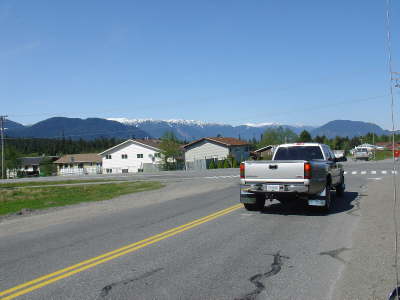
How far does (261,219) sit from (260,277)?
4989 millimetres

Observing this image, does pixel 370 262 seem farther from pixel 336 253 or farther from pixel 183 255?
pixel 183 255

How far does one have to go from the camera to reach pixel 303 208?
12.7 m

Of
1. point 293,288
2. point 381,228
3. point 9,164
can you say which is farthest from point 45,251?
point 9,164

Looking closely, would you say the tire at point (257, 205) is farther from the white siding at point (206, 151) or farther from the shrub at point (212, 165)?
the white siding at point (206, 151)

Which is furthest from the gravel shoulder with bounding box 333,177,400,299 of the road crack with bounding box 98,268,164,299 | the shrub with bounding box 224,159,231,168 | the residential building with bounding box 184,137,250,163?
the residential building with bounding box 184,137,250,163

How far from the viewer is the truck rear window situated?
1330cm

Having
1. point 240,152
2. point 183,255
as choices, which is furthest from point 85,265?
point 240,152

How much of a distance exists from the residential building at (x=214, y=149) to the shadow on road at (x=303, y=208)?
66.5 m

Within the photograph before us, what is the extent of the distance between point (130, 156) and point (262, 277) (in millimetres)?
86581

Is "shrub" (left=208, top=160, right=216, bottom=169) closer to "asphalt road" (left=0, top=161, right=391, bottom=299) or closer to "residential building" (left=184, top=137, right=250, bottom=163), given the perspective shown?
"residential building" (left=184, top=137, right=250, bottom=163)

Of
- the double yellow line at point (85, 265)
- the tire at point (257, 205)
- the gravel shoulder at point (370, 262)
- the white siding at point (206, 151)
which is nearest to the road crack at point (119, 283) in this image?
the double yellow line at point (85, 265)

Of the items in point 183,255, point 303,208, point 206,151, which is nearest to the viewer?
point 183,255

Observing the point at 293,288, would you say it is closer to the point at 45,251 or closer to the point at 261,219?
the point at 45,251

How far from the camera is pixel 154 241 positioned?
8.10 metres
